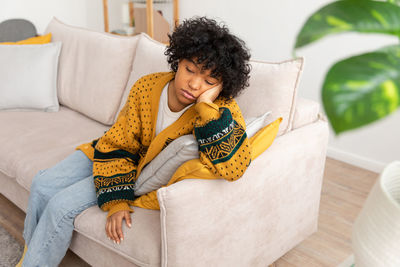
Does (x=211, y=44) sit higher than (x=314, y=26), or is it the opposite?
(x=314, y=26)

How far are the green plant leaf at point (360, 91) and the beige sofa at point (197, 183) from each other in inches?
26.9

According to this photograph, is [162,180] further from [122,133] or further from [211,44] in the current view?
[211,44]

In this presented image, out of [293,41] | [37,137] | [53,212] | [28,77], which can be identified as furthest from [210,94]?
[293,41]

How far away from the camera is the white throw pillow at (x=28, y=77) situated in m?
2.12

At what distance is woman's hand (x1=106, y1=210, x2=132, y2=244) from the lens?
1.17 m

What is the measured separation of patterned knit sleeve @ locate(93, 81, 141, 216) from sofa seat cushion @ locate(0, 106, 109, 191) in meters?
0.37

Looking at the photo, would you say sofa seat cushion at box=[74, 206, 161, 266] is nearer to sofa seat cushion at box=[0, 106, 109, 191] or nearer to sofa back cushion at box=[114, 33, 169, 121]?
sofa seat cushion at box=[0, 106, 109, 191]

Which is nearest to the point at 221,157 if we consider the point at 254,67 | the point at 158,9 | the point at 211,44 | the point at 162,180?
the point at 162,180

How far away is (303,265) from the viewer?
5.25 ft

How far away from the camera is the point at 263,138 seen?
1.25m

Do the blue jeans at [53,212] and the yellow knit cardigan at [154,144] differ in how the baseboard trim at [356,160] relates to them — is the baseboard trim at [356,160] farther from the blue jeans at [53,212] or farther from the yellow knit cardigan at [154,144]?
the blue jeans at [53,212]

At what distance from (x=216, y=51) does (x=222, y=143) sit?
31 cm

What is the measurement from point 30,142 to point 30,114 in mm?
406

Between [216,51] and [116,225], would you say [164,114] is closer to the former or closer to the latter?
[216,51]
